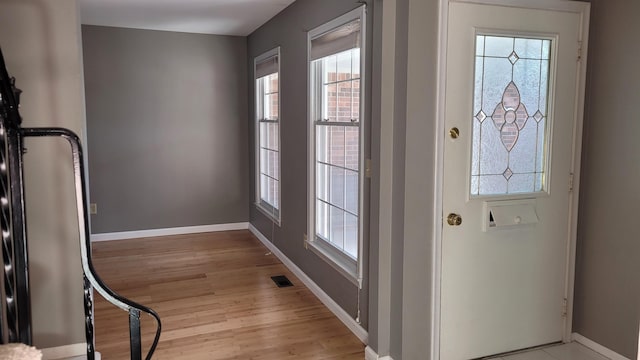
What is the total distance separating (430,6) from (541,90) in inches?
32.4

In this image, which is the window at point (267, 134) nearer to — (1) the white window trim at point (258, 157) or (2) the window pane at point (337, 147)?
(1) the white window trim at point (258, 157)

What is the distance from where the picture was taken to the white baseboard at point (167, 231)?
582 cm

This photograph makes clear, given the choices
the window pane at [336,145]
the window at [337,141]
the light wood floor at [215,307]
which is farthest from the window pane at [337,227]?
the light wood floor at [215,307]

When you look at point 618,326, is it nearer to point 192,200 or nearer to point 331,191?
point 331,191

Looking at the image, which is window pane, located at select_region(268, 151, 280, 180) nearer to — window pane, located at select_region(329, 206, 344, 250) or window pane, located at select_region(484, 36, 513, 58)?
window pane, located at select_region(329, 206, 344, 250)

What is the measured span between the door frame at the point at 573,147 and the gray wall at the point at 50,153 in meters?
1.97

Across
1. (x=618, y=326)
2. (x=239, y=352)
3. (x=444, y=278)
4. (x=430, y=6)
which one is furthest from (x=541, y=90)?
(x=239, y=352)

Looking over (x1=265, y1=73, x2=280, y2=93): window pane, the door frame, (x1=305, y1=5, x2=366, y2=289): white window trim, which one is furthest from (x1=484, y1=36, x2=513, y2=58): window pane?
(x1=265, y1=73, x2=280, y2=93): window pane

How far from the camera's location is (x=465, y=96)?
257 centimetres

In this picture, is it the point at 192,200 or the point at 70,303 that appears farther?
the point at 192,200

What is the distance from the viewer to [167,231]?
19.9ft

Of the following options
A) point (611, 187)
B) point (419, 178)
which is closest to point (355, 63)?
point (419, 178)

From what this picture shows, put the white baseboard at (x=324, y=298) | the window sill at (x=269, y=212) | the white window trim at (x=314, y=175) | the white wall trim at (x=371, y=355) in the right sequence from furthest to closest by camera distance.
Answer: the window sill at (x=269, y=212) → the white baseboard at (x=324, y=298) → the white window trim at (x=314, y=175) → the white wall trim at (x=371, y=355)

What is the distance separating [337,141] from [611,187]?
1759 mm
